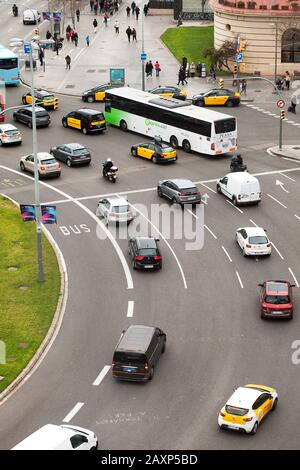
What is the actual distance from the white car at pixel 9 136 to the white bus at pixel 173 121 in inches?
381

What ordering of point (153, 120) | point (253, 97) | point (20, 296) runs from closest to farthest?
point (20, 296) → point (153, 120) → point (253, 97)

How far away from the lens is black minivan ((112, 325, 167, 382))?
46.2m

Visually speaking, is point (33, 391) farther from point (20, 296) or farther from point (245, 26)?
point (245, 26)

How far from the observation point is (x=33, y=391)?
4609 cm

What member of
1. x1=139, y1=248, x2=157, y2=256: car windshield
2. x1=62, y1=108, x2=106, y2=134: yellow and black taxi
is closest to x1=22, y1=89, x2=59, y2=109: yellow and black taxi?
x1=62, y1=108, x2=106, y2=134: yellow and black taxi

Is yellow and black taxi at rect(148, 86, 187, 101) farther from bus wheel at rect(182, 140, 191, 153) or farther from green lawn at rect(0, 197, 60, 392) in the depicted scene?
green lawn at rect(0, 197, 60, 392)

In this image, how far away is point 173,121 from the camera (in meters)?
81.2

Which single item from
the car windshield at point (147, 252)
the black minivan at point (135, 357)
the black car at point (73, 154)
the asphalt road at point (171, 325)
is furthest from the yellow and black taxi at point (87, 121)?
the black minivan at point (135, 357)

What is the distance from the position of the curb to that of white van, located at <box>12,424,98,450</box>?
6.43 meters

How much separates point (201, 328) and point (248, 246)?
9.40 metres

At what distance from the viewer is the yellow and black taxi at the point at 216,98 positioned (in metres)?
95.3

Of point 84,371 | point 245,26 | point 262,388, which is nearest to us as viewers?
point 262,388

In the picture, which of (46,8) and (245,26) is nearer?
(245,26)

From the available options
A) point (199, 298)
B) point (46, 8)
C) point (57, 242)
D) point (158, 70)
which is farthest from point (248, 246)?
point (46, 8)
